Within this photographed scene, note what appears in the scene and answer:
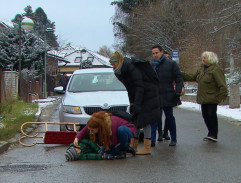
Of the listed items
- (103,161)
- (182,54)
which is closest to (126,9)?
(182,54)

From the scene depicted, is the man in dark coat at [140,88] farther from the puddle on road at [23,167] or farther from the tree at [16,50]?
the tree at [16,50]

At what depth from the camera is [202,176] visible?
5594mm

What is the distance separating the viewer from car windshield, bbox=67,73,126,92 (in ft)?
33.2

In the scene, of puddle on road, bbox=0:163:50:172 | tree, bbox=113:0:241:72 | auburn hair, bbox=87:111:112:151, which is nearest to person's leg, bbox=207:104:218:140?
auburn hair, bbox=87:111:112:151

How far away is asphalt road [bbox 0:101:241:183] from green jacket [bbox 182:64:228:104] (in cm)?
86

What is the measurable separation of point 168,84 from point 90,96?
68.9 inches

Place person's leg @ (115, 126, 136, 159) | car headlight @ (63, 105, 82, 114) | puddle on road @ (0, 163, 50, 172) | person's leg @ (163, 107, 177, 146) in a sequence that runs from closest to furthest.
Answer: puddle on road @ (0, 163, 50, 172), person's leg @ (115, 126, 136, 159), person's leg @ (163, 107, 177, 146), car headlight @ (63, 105, 82, 114)

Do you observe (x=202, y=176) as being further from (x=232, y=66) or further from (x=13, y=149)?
(x=232, y=66)

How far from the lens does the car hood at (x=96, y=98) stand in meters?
8.91

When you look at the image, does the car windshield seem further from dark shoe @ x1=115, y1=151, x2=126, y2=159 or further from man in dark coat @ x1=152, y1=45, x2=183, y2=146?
dark shoe @ x1=115, y1=151, x2=126, y2=159

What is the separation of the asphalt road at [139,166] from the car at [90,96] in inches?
31.6

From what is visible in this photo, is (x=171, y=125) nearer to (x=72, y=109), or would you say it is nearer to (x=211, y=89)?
(x=211, y=89)

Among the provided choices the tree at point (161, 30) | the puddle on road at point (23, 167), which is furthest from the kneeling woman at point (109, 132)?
the tree at point (161, 30)

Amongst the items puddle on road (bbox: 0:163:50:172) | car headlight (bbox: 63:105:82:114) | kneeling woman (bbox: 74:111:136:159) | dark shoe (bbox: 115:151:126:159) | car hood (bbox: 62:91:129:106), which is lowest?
puddle on road (bbox: 0:163:50:172)
